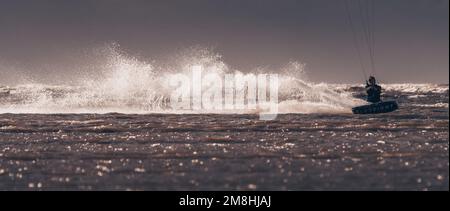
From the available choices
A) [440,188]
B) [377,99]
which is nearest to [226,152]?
[440,188]

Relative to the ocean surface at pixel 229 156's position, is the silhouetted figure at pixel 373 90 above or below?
above

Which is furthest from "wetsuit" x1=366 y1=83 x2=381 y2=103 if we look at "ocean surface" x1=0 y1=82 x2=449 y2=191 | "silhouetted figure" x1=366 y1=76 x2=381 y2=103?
"ocean surface" x1=0 y1=82 x2=449 y2=191

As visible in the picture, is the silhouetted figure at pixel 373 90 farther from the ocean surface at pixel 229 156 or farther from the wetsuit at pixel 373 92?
the ocean surface at pixel 229 156

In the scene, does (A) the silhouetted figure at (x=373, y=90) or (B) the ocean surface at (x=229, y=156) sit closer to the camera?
(B) the ocean surface at (x=229, y=156)

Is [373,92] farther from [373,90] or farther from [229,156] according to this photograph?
[229,156]

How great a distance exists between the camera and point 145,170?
115ft

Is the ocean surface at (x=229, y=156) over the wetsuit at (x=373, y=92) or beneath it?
beneath

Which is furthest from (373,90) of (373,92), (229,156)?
(229,156)

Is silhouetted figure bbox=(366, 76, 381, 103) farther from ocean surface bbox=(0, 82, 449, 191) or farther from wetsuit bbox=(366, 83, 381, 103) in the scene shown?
ocean surface bbox=(0, 82, 449, 191)

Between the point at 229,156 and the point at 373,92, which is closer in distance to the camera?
the point at 229,156

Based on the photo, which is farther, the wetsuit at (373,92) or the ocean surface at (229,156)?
the wetsuit at (373,92)

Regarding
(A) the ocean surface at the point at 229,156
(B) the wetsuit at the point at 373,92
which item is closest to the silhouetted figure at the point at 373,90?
(B) the wetsuit at the point at 373,92

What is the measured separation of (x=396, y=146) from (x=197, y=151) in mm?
11757
